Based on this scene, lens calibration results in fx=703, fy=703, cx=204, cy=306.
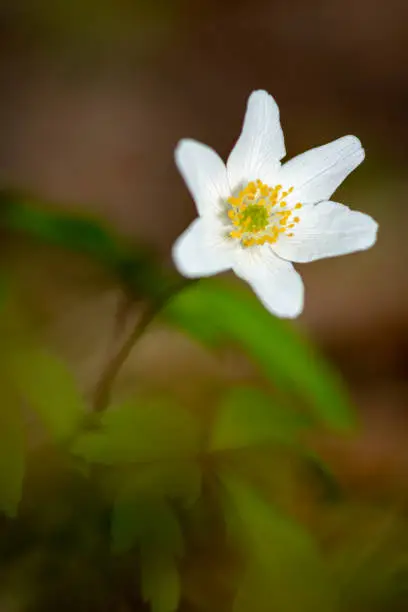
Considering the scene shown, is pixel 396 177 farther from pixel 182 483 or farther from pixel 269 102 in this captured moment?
pixel 182 483

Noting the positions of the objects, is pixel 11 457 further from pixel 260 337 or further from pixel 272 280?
pixel 260 337

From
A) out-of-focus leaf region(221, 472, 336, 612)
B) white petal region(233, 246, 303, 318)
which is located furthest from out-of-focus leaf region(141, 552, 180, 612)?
white petal region(233, 246, 303, 318)

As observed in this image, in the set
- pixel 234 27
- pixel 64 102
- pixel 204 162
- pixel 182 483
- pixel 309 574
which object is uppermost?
pixel 234 27

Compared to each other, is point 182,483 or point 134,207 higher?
point 134,207

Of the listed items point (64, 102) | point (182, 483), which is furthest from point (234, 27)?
point (182, 483)

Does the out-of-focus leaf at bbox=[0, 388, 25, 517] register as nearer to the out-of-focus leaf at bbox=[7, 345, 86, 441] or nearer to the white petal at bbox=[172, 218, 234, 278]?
the out-of-focus leaf at bbox=[7, 345, 86, 441]

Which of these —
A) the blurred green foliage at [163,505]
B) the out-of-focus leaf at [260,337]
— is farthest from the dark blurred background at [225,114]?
the blurred green foliage at [163,505]

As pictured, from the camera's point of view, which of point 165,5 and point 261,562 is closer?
point 261,562
